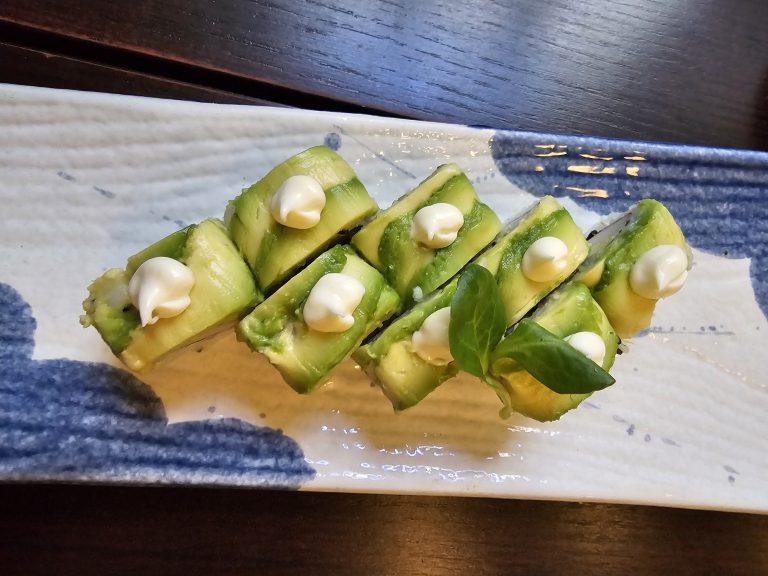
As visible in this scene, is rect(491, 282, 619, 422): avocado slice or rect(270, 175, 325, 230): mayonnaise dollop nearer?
rect(270, 175, 325, 230): mayonnaise dollop

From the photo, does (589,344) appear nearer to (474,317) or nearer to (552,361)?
(552,361)

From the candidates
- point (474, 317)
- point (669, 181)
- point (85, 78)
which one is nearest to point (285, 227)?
point (474, 317)

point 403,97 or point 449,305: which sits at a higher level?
point 403,97

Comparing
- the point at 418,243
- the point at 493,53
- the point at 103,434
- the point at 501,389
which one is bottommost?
the point at 103,434

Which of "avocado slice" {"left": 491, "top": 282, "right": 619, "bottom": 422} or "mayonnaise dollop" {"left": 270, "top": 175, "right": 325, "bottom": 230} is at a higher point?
"mayonnaise dollop" {"left": 270, "top": 175, "right": 325, "bottom": 230}

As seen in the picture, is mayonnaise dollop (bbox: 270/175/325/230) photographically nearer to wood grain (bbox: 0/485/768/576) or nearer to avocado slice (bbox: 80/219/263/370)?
avocado slice (bbox: 80/219/263/370)

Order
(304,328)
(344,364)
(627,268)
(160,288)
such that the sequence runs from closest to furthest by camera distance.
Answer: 1. (160,288)
2. (304,328)
3. (627,268)
4. (344,364)

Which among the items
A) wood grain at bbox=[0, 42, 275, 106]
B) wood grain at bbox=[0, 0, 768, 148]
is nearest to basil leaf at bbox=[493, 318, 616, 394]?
wood grain at bbox=[0, 0, 768, 148]
